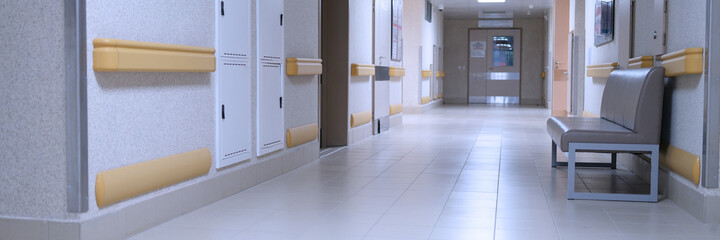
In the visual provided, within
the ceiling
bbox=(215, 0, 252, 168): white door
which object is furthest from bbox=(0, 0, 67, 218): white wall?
the ceiling

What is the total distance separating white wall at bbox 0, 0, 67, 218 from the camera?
125 inches

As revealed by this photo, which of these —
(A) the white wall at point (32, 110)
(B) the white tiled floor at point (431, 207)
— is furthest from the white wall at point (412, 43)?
(A) the white wall at point (32, 110)

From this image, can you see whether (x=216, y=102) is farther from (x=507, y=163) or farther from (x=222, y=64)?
(x=507, y=163)

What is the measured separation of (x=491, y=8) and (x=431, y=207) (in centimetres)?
1501

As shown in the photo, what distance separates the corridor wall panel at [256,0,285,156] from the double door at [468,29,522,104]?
55.0ft

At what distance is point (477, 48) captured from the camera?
22016 millimetres

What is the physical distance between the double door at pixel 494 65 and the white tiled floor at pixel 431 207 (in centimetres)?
1495

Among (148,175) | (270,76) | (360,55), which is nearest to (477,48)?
(360,55)

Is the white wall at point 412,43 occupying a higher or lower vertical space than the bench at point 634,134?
higher

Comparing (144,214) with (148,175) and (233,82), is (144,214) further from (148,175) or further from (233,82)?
(233,82)

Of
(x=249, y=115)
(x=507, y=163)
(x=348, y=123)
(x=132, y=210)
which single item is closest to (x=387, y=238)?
(x=132, y=210)

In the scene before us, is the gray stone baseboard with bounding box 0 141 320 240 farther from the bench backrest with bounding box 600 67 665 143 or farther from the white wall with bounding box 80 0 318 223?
the bench backrest with bounding box 600 67 665 143

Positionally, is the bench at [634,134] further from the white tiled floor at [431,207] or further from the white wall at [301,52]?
the white wall at [301,52]

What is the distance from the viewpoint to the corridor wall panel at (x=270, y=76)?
5.34 metres
